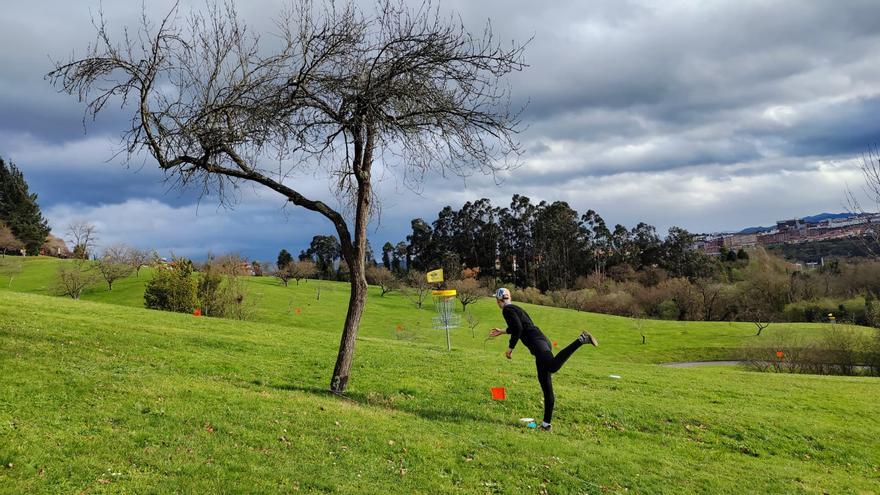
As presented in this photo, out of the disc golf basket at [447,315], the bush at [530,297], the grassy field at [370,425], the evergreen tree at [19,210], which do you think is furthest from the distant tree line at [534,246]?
the grassy field at [370,425]

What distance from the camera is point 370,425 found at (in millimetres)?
8977

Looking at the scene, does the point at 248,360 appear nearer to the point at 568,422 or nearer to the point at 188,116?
the point at 188,116

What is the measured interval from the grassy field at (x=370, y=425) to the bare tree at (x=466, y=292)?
4979 cm

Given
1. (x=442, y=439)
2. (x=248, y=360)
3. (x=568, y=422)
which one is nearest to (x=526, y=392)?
(x=568, y=422)

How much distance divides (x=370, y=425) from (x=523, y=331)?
10.7ft

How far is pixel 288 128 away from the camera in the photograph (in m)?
11.5

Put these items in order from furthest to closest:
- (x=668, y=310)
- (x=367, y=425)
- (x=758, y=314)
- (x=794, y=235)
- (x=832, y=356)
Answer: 1. (x=794, y=235)
2. (x=668, y=310)
3. (x=758, y=314)
4. (x=832, y=356)
5. (x=367, y=425)

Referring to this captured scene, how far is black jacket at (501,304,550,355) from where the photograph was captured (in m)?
9.60

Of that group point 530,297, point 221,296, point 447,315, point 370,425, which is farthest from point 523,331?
point 530,297

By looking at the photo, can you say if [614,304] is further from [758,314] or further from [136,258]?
[136,258]

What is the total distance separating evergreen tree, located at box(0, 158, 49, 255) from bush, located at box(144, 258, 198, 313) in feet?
230

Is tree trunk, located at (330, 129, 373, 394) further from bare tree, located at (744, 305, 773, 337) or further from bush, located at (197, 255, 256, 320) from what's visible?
bare tree, located at (744, 305, 773, 337)

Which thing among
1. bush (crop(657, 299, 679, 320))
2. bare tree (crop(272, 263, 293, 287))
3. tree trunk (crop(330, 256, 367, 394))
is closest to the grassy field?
tree trunk (crop(330, 256, 367, 394))

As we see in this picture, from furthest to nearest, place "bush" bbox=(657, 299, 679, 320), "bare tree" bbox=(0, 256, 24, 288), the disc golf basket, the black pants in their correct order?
"bush" bbox=(657, 299, 679, 320) → "bare tree" bbox=(0, 256, 24, 288) → the disc golf basket → the black pants
